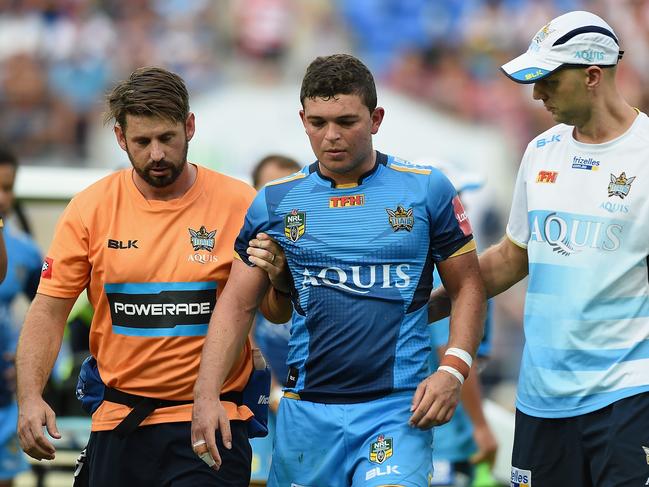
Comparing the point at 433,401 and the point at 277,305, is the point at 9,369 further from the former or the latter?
the point at 433,401

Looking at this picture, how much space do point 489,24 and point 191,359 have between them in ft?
46.2

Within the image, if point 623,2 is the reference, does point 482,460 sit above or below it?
below

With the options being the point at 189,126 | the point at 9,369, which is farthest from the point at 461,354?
the point at 9,369

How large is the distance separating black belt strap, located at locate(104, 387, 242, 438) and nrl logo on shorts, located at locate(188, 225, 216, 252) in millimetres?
630

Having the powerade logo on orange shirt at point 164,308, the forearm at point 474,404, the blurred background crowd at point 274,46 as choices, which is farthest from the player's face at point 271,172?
the blurred background crowd at point 274,46

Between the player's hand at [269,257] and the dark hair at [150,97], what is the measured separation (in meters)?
0.63

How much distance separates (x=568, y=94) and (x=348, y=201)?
99 centimetres

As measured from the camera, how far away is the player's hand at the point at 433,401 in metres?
4.83

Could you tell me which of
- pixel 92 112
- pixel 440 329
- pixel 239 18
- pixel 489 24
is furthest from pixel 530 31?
pixel 440 329

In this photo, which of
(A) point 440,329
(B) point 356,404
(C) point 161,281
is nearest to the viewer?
(B) point 356,404

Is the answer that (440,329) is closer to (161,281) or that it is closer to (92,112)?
(161,281)

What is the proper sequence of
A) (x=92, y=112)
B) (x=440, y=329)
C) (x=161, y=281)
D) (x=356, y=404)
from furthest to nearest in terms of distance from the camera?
1. (x=92, y=112)
2. (x=440, y=329)
3. (x=161, y=281)
4. (x=356, y=404)

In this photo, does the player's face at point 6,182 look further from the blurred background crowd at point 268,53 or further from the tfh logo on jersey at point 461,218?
the blurred background crowd at point 268,53

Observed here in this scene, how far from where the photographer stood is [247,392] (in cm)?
552
